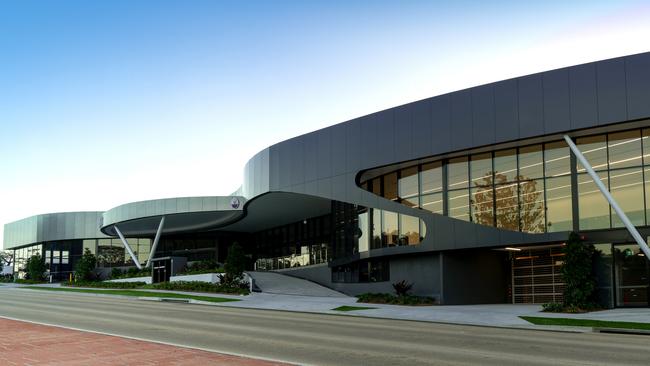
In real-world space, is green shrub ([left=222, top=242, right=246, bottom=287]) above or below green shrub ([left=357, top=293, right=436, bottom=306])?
above

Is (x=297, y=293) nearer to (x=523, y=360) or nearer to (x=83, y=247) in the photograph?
(x=523, y=360)

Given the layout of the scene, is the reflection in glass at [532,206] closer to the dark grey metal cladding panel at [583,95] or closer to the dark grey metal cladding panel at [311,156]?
the dark grey metal cladding panel at [583,95]

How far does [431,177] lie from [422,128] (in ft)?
8.93

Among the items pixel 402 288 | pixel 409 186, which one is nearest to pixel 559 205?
pixel 409 186

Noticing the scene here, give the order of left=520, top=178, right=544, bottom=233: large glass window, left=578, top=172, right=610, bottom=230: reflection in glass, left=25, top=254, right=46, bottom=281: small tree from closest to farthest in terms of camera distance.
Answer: left=578, top=172, right=610, bottom=230: reflection in glass → left=520, top=178, right=544, bottom=233: large glass window → left=25, top=254, right=46, bottom=281: small tree

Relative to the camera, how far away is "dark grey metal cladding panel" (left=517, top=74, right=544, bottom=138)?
97.9 feet

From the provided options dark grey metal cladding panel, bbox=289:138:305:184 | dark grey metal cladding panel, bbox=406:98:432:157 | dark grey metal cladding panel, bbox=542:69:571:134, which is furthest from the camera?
dark grey metal cladding panel, bbox=289:138:305:184

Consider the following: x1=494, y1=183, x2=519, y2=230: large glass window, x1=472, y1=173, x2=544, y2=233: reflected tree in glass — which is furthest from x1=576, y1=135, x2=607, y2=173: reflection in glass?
x1=494, y1=183, x2=519, y2=230: large glass window

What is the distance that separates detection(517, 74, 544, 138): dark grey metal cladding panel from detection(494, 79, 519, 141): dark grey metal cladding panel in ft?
0.78

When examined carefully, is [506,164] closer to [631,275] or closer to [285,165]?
[631,275]

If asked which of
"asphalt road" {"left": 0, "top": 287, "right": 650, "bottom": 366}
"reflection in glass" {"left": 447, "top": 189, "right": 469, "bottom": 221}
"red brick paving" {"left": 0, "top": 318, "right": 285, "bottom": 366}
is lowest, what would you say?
"asphalt road" {"left": 0, "top": 287, "right": 650, "bottom": 366}

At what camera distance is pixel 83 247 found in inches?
3184

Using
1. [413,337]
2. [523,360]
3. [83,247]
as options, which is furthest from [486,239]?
[83,247]

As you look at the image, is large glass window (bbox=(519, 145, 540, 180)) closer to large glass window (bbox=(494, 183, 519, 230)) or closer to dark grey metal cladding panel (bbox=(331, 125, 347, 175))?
large glass window (bbox=(494, 183, 519, 230))
